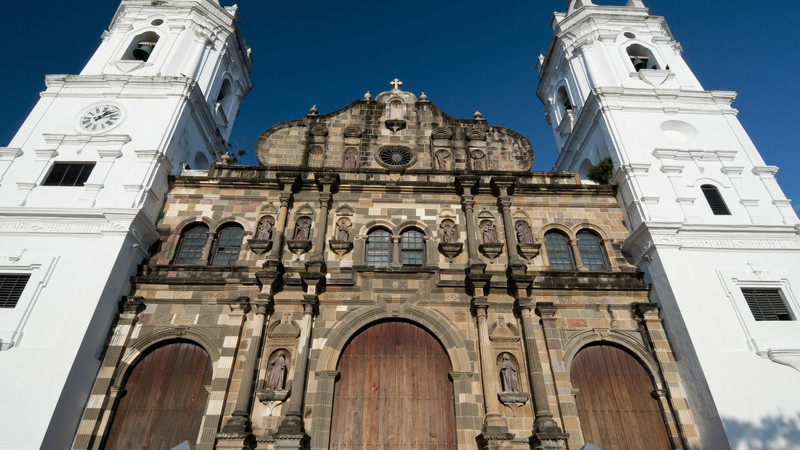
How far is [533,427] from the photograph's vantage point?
10258 mm

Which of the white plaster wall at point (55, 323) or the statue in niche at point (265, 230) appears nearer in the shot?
the white plaster wall at point (55, 323)

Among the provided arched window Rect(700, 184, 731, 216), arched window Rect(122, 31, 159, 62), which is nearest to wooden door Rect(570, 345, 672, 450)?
arched window Rect(700, 184, 731, 216)

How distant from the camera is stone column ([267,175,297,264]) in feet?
40.7

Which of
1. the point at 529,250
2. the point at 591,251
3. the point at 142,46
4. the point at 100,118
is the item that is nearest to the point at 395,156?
the point at 529,250

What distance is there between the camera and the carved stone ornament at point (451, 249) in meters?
12.9

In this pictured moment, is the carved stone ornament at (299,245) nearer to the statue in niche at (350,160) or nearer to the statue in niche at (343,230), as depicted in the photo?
the statue in niche at (343,230)

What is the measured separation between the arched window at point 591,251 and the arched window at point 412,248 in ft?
15.5

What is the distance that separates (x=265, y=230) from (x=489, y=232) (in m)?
6.62

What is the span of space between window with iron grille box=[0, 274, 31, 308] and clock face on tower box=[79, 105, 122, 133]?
5451 millimetres

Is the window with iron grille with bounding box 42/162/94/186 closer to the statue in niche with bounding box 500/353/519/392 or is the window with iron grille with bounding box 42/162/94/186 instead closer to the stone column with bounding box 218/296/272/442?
the stone column with bounding box 218/296/272/442

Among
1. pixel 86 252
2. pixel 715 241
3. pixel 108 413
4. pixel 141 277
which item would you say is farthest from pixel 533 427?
pixel 86 252

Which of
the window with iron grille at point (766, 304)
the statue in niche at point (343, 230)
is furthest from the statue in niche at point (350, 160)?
the window with iron grille at point (766, 304)

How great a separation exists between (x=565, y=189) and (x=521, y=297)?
14.7 feet

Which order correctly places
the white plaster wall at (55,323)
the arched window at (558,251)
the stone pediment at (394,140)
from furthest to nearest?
the stone pediment at (394,140), the arched window at (558,251), the white plaster wall at (55,323)
